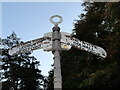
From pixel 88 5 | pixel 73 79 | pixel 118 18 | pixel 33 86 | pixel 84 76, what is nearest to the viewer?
pixel 118 18

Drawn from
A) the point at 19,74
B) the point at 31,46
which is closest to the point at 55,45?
the point at 31,46

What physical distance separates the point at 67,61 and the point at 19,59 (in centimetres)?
903

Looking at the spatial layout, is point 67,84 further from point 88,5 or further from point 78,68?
point 88,5

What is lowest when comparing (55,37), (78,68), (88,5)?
(55,37)

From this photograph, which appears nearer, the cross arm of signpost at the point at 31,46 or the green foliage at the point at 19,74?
the cross arm of signpost at the point at 31,46

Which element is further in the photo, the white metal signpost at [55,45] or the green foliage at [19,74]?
the green foliage at [19,74]

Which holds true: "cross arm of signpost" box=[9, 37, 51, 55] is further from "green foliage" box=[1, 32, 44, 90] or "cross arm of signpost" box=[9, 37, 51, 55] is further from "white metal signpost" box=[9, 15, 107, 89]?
"green foliage" box=[1, 32, 44, 90]

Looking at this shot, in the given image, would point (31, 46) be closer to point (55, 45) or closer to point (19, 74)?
point (55, 45)

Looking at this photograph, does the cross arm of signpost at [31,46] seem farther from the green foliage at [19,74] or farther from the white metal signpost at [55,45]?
the green foliage at [19,74]

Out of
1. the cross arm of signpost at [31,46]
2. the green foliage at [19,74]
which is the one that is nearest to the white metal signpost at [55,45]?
the cross arm of signpost at [31,46]

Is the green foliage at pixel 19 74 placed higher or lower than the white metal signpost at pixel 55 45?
higher

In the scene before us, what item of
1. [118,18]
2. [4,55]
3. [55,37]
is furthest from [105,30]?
[4,55]

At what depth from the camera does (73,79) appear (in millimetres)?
12867

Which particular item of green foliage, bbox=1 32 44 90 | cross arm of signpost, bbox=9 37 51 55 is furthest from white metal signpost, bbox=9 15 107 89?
green foliage, bbox=1 32 44 90
